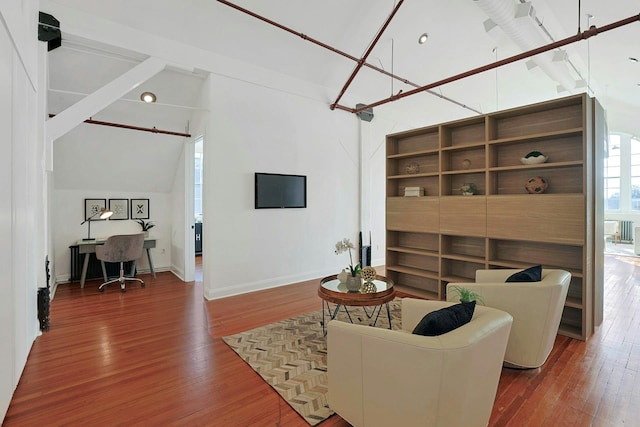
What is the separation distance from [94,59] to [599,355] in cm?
631

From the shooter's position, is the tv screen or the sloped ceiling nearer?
the sloped ceiling

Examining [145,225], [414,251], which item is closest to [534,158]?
[414,251]

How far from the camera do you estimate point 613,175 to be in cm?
964

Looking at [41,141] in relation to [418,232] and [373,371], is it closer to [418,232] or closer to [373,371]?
[373,371]

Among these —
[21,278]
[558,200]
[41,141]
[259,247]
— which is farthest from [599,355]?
[41,141]

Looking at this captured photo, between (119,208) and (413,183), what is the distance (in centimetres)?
523

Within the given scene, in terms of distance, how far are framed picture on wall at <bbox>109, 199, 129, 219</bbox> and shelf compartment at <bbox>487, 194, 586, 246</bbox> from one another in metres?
5.97

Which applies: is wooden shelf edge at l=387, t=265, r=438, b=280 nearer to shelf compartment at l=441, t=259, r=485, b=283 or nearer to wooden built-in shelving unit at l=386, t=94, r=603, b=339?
wooden built-in shelving unit at l=386, t=94, r=603, b=339

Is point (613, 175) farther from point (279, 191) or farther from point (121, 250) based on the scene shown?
point (121, 250)

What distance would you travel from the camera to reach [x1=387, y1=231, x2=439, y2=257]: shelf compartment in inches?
172

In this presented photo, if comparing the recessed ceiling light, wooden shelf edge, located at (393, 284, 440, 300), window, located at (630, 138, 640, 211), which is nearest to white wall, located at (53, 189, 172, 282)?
the recessed ceiling light

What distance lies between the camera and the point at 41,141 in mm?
3170

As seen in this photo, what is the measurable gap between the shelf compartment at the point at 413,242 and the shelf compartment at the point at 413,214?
8.8 inches

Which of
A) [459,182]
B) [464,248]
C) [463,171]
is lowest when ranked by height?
[464,248]
